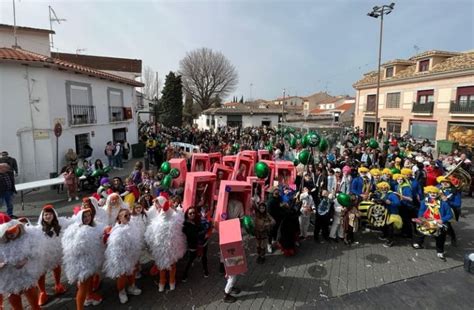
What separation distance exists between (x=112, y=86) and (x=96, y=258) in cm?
1498

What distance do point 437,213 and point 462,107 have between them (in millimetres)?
18473

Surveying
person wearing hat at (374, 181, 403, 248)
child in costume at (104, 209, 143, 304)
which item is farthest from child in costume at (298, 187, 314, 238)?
child in costume at (104, 209, 143, 304)

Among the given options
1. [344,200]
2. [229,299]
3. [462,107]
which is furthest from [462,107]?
[229,299]

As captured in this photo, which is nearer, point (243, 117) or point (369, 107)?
point (369, 107)

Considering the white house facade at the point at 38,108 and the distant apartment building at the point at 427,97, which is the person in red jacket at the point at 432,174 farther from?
the white house facade at the point at 38,108

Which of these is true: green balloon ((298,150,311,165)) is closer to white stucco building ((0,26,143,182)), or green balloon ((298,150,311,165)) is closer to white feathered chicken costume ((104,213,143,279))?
white feathered chicken costume ((104,213,143,279))

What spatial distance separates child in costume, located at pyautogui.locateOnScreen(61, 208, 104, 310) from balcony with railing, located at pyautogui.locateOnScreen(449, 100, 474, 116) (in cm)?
2332

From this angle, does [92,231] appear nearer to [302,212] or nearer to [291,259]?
[291,259]

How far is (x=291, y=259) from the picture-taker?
18.0 ft

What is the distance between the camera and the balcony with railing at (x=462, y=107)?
59.9 ft

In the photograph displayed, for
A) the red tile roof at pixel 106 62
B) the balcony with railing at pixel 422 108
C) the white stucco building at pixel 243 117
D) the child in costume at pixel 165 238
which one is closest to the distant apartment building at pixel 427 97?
the balcony with railing at pixel 422 108

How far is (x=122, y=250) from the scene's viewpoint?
12.5 ft

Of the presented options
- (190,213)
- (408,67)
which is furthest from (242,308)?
(408,67)

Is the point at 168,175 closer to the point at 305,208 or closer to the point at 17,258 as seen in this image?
the point at 305,208
